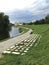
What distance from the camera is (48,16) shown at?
13062 cm

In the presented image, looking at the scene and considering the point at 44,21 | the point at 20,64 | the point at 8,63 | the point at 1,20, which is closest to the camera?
the point at 20,64

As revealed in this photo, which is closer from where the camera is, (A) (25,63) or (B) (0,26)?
(A) (25,63)

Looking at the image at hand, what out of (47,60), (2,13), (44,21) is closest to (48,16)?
(44,21)

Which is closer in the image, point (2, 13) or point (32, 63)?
point (32, 63)

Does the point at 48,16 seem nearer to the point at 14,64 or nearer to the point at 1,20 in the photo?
the point at 1,20

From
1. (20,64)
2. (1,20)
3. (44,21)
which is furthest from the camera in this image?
(44,21)

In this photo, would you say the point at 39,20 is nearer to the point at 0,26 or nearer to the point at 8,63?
the point at 0,26

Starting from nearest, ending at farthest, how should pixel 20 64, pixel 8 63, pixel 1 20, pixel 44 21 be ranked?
pixel 20 64 < pixel 8 63 < pixel 1 20 < pixel 44 21

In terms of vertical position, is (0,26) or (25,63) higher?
(25,63)

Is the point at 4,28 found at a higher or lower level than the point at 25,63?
lower

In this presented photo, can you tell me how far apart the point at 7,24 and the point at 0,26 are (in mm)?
2754

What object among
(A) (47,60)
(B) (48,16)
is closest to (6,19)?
(A) (47,60)

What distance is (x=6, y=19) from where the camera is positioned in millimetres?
68375

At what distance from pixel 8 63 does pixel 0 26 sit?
5661 cm
